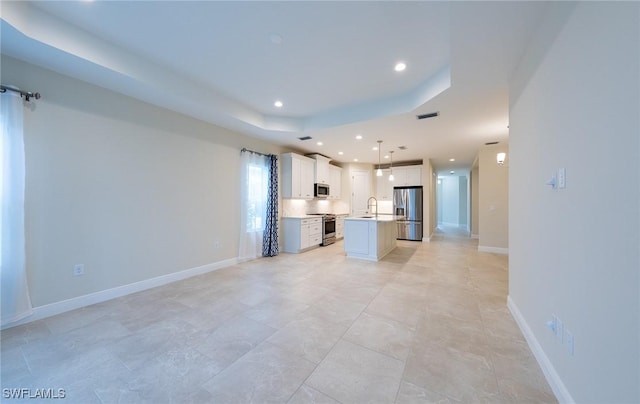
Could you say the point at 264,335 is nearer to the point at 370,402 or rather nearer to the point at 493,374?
the point at 370,402

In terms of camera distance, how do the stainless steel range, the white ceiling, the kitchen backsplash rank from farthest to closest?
the stainless steel range, the kitchen backsplash, the white ceiling

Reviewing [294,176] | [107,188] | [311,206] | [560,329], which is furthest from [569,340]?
[311,206]

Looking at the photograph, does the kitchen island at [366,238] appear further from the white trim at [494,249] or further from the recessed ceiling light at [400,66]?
the recessed ceiling light at [400,66]

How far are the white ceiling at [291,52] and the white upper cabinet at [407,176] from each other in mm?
3605

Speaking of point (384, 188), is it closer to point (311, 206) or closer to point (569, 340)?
point (311, 206)

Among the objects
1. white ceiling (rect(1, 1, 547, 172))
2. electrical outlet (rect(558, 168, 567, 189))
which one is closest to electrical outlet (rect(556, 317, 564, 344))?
electrical outlet (rect(558, 168, 567, 189))

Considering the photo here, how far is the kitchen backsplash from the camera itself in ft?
20.7

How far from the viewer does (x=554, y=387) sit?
1.55m

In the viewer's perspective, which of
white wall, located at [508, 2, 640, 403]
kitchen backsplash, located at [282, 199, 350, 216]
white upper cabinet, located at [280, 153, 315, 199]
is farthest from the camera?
kitchen backsplash, located at [282, 199, 350, 216]

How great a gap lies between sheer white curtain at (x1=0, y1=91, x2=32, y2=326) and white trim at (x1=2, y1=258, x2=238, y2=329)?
0.13m

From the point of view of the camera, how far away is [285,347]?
203cm

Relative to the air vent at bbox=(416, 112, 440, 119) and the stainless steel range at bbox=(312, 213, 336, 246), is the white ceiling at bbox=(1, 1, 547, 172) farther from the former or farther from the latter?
the stainless steel range at bbox=(312, 213, 336, 246)

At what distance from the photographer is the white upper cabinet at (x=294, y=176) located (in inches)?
234

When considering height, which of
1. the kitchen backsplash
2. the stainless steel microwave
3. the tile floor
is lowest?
the tile floor
